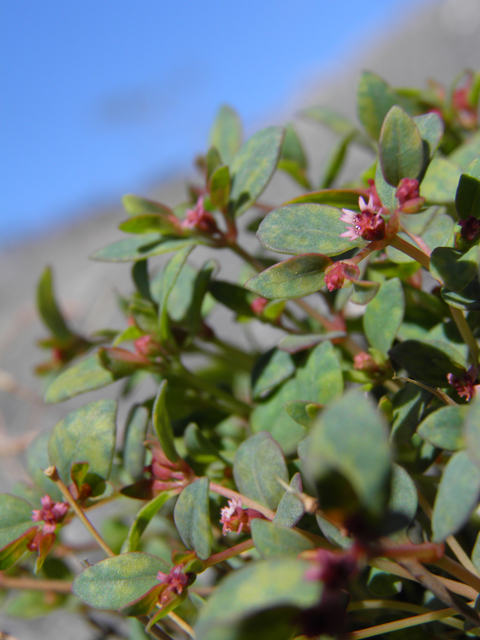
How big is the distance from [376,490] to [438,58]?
2399 millimetres

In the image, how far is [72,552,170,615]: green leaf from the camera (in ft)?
1.42

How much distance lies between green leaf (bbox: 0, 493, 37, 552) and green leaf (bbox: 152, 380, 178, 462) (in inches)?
6.7

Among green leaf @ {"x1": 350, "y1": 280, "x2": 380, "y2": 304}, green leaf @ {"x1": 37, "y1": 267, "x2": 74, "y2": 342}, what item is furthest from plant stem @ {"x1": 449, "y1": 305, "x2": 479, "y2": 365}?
green leaf @ {"x1": 37, "y1": 267, "x2": 74, "y2": 342}

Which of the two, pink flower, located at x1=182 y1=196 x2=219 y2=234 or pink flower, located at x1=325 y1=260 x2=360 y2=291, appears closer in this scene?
pink flower, located at x1=325 y1=260 x2=360 y2=291

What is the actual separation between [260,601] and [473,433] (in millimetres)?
146

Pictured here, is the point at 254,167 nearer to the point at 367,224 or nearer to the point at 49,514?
the point at 367,224

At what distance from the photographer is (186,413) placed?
0.74 metres

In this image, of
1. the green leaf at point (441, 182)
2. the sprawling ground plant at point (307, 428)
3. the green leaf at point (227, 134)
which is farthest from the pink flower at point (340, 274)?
the green leaf at point (227, 134)

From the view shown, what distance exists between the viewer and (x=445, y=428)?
0.39m

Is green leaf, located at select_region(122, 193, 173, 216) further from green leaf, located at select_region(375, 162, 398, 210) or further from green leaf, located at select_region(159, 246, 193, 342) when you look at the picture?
green leaf, located at select_region(375, 162, 398, 210)

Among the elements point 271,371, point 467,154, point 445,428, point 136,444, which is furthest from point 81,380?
point 467,154

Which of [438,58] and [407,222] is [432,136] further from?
[438,58]

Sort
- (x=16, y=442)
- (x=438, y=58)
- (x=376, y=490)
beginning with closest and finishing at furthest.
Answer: (x=376, y=490), (x=16, y=442), (x=438, y=58)

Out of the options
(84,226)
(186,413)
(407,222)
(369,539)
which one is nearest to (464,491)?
(369,539)
